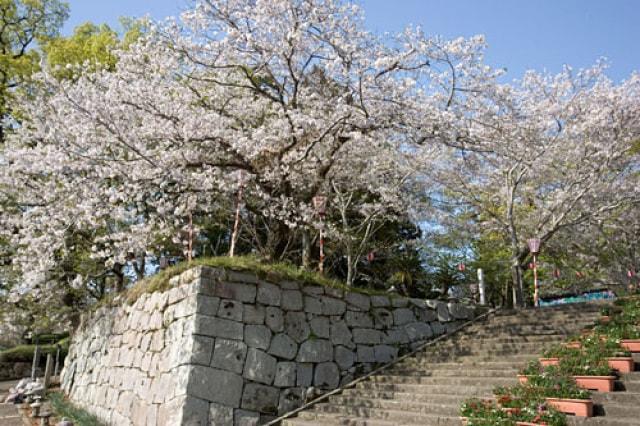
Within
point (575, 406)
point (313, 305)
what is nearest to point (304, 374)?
point (313, 305)

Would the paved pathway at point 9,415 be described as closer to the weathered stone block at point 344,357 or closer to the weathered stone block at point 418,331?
the weathered stone block at point 344,357

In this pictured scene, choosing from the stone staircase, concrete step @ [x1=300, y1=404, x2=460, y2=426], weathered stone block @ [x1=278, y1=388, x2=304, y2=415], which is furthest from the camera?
weathered stone block @ [x1=278, y1=388, x2=304, y2=415]

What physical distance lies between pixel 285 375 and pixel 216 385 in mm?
1000

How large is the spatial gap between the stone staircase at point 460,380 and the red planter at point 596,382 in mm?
108

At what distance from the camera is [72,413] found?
327 inches

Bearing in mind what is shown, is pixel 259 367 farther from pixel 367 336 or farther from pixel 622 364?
pixel 622 364

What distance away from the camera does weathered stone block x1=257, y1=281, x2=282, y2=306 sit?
21.9 feet

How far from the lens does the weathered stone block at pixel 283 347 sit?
6562 mm

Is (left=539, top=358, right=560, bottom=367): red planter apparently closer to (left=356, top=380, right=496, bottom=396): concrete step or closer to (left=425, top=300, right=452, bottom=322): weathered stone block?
(left=356, top=380, right=496, bottom=396): concrete step

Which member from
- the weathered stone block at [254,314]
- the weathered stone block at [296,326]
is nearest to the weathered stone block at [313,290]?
the weathered stone block at [296,326]

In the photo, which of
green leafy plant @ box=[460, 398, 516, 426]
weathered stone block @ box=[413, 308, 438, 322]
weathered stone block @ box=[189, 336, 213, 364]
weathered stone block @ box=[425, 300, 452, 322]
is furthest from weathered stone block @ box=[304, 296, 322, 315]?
green leafy plant @ box=[460, 398, 516, 426]

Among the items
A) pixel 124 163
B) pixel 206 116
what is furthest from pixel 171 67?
pixel 124 163

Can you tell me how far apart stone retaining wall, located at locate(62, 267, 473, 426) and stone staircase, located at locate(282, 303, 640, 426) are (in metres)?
0.39

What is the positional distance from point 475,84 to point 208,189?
452 cm
